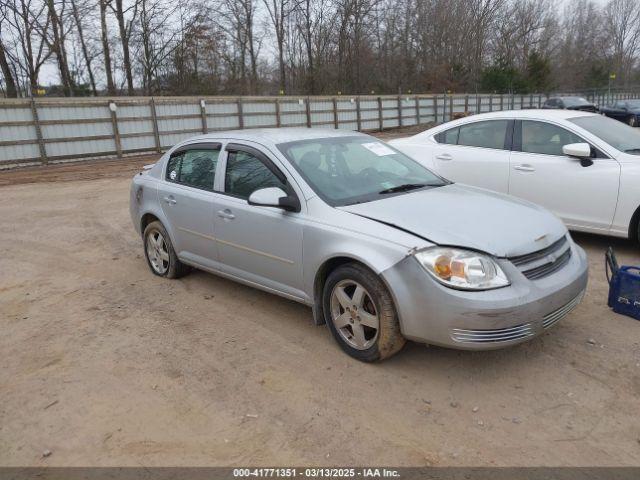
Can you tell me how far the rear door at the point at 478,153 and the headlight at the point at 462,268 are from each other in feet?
11.1

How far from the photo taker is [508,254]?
3.16 m

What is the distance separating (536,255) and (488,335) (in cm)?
65

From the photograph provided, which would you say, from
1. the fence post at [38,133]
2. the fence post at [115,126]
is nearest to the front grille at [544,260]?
the fence post at [38,133]

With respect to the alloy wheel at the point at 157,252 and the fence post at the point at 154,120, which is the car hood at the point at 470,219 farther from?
the fence post at the point at 154,120

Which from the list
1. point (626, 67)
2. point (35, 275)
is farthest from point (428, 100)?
point (626, 67)

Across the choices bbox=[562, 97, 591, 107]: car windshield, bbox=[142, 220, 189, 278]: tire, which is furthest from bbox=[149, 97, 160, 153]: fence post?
bbox=[562, 97, 591, 107]: car windshield

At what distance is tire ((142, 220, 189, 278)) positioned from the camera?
5.33 meters

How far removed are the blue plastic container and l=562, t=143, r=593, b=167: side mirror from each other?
5.67 feet

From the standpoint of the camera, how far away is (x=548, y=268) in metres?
3.36

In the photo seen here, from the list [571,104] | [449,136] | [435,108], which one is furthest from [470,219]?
[435,108]

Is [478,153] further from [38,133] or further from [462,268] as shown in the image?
[38,133]

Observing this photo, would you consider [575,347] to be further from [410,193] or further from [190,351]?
[190,351]

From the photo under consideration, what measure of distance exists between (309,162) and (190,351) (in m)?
1.69

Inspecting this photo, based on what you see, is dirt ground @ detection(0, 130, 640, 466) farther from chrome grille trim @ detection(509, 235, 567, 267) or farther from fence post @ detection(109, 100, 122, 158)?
fence post @ detection(109, 100, 122, 158)
